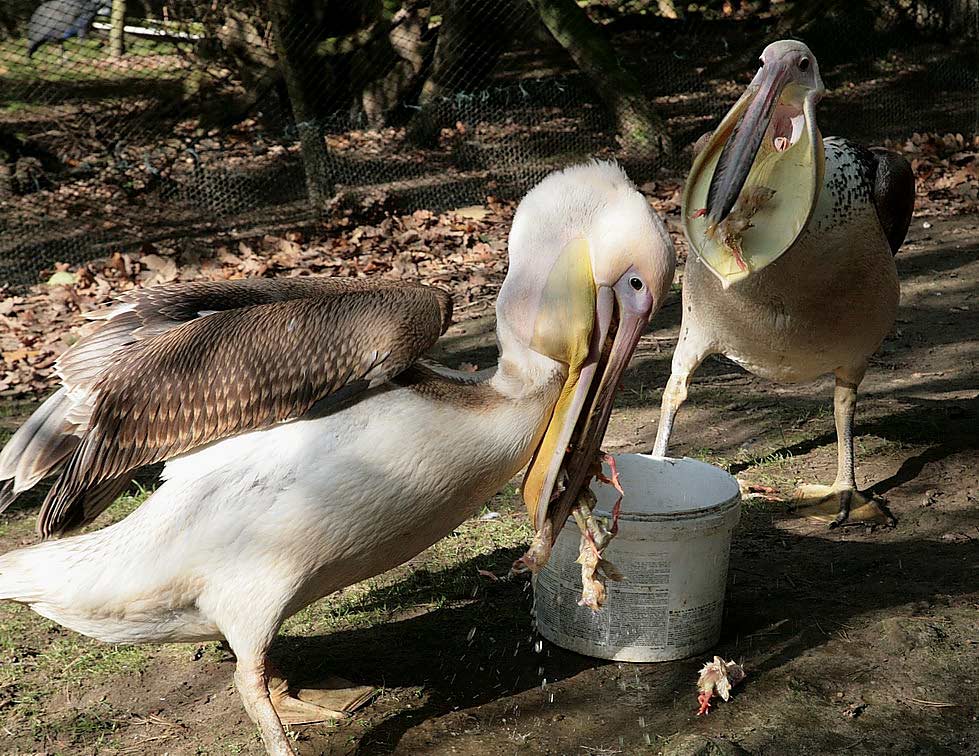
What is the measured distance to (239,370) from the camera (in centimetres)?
255

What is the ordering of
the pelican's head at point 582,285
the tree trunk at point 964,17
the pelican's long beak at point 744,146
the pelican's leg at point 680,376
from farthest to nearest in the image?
the tree trunk at point 964,17 < the pelican's leg at point 680,376 < the pelican's long beak at point 744,146 < the pelican's head at point 582,285

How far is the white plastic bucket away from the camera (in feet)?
9.87

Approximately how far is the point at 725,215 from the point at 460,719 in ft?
5.39

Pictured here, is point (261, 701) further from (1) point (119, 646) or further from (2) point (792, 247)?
(2) point (792, 247)

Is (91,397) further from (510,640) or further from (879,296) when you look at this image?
(879,296)

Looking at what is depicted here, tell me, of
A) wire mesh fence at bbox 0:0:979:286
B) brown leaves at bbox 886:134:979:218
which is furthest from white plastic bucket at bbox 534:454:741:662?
brown leaves at bbox 886:134:979:218

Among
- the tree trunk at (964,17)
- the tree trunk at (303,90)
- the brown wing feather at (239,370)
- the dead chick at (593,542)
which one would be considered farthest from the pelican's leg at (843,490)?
the tree trunk at (964,17)

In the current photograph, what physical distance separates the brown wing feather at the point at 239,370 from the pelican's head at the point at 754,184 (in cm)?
104

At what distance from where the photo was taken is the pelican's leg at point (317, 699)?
2939 mm

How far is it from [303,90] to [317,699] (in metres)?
6.00

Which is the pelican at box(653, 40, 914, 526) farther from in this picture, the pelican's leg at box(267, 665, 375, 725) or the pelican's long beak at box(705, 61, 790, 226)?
the pelican's leg at box(267, 665, 375, 725)

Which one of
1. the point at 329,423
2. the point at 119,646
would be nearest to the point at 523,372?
the point at 329,423

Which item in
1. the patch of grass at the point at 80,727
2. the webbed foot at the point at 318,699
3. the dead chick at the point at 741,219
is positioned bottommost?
the patch of grass at the point at 80,727

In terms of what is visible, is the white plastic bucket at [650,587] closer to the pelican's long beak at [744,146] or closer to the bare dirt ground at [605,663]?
the bare dirt ground at [605,663]
